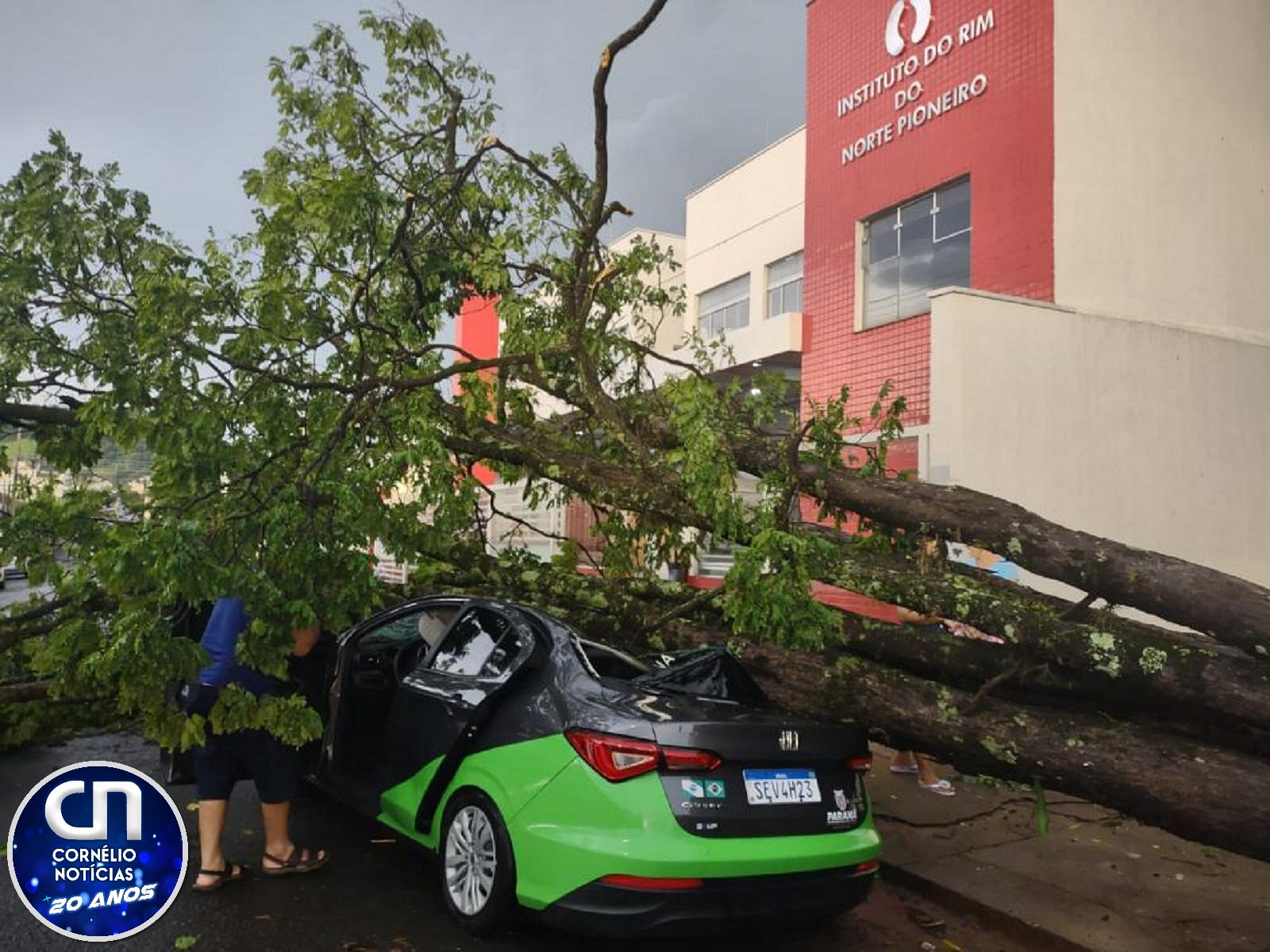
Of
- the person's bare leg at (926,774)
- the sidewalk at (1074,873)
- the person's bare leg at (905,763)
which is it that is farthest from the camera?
the person's bare leg at (905,763)

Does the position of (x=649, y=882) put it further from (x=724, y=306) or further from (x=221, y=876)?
(x=724, y=306)

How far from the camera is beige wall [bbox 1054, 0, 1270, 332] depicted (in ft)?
42.3

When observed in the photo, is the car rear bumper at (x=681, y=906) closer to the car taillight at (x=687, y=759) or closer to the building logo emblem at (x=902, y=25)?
the car taillight at (x=687, y=759)

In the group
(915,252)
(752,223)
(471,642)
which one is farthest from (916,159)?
(471,642)

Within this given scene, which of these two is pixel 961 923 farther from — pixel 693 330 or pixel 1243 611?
pixel 693 330

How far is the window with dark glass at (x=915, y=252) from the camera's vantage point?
46.1 ft

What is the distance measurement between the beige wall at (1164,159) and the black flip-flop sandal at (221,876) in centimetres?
1148

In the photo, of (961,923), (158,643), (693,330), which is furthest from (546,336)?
(961,923)

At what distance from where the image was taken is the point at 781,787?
4.02 m

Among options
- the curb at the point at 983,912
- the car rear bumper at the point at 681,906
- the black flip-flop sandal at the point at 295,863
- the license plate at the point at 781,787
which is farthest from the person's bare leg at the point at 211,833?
the curb at the point at 983,912

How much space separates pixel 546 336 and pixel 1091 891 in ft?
16.0

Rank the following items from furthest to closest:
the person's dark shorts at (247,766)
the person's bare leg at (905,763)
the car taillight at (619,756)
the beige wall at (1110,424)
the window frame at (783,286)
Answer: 1. the window frame at (783,286)
2. the beige wall at (1110,424)
3. the person's bare leg at (905,763)
4. the person's dark shorts at (247,766)
5. the car taillight at (619,756)

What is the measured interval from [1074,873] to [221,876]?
4.41 m

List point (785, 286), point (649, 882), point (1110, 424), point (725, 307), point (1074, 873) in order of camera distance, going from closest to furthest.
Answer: point (649, 882)
point (1074, 873)
point (1110, 424)
point (785, 286)
point (725, 307)
